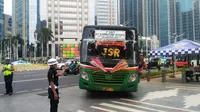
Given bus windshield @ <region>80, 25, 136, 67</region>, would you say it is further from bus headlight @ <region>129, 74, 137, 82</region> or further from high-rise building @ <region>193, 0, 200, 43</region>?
high-rise building @ <region>193, 0, 200, 43</region>

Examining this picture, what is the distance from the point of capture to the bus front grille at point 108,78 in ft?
30.5

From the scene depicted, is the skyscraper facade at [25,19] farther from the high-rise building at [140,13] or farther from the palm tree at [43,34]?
the high-rise building at [140,13]

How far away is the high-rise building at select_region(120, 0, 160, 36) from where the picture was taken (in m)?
79.4

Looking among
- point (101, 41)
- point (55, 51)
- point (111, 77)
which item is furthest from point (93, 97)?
point (55, 51)

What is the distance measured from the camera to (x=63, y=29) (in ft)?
400

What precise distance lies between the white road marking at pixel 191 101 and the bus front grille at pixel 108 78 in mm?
2545

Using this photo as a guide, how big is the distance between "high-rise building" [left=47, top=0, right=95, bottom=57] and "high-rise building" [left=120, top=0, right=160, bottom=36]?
135ft

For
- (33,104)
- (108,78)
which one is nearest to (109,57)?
(108,78)

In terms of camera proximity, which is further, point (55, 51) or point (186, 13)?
point (55, 51)

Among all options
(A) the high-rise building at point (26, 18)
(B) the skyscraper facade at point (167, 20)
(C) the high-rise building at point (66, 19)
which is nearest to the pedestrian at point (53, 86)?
(B) the skyscraper facade at point (167, 20)

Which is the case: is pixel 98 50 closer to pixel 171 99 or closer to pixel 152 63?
pixel 171 99

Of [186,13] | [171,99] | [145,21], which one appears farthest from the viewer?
[145,21]

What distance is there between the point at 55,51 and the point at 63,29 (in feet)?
39.7

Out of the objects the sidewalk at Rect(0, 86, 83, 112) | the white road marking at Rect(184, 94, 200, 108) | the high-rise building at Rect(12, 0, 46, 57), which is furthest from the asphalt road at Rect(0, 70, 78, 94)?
the high-rise building at Rect(12, 0, 46, 57)
